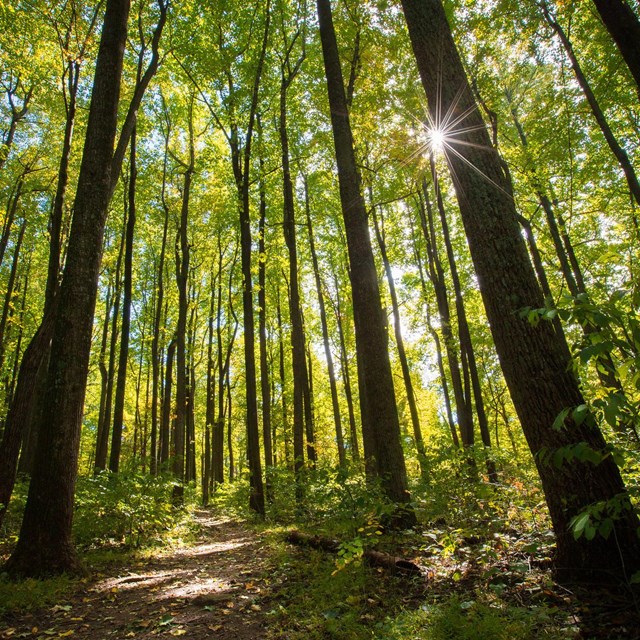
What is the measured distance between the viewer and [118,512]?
7664 millimetres

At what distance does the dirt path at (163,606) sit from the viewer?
3717mm

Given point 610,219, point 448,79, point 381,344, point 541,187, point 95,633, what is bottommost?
point 95,633

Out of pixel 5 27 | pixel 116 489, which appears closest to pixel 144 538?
pixel 116 489

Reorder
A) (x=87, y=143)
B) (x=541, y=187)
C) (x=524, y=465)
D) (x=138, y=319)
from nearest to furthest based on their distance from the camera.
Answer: (x=87, y=143), (x=524, y=465), (x=541, y=187), (x=138, y=319)

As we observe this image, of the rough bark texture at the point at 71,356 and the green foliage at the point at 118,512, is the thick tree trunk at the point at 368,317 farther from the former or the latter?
the green foliage at the point at 118,512

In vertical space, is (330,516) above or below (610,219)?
below

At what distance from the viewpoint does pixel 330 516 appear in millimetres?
8148

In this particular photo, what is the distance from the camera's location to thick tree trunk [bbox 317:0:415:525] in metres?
6.42

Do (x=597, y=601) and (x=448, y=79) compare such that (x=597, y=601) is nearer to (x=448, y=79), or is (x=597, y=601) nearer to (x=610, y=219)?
(x=448, y=79)

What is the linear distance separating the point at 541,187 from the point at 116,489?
42.5 feet

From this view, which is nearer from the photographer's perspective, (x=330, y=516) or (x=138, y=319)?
(x=330, y=516)

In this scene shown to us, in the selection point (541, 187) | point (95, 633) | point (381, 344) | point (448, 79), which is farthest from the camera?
point (541, 187)

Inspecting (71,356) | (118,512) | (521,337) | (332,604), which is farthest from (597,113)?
(118,512)

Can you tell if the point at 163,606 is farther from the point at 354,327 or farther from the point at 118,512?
the point at 354,327
